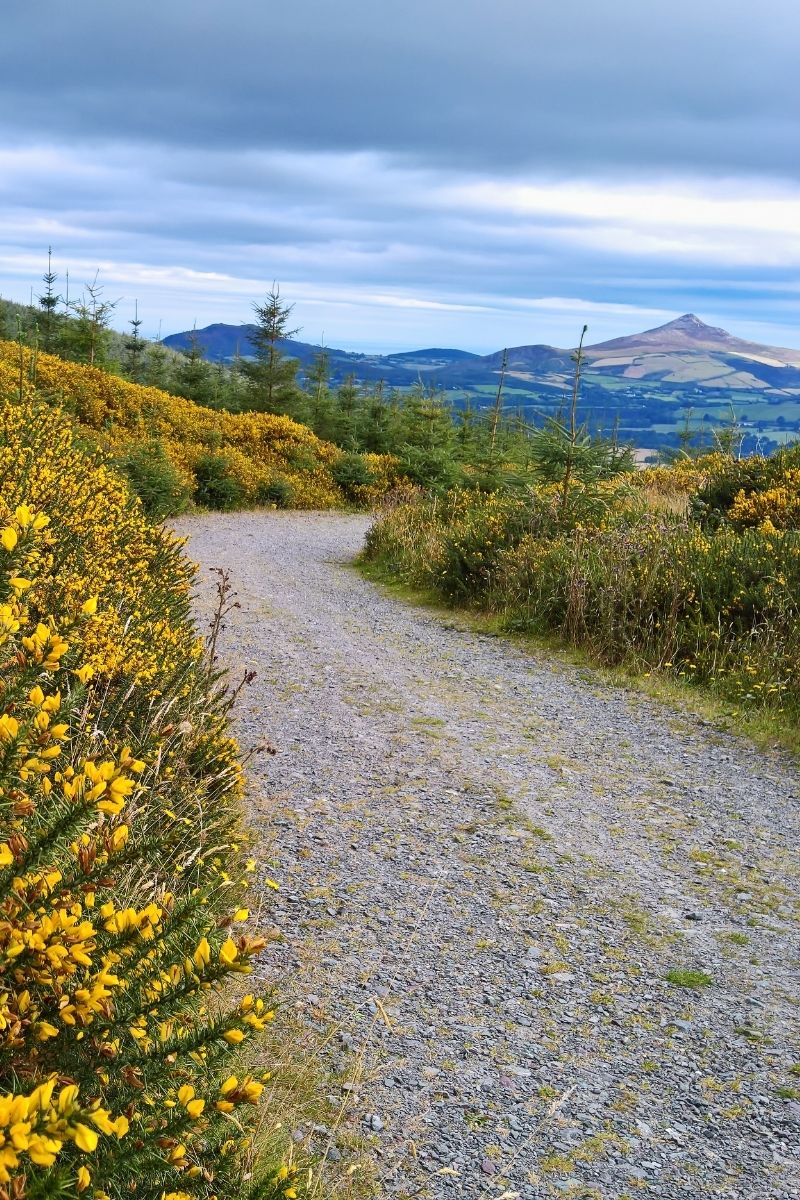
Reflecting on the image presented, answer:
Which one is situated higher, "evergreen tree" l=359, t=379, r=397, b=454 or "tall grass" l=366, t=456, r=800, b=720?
"evergreen tree" l=359, t=379, r=397, b=454

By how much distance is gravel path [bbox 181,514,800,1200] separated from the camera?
3.05 metres

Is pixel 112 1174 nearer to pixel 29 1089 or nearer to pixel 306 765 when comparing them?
pixel 29 1089

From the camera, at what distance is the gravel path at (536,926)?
3047 mm

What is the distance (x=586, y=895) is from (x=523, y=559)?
6.45 meters

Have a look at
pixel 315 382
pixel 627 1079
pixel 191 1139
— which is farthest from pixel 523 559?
pixel 315 382

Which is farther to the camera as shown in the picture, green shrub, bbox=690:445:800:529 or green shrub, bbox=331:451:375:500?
green shrub, bbox=331:451:375:500

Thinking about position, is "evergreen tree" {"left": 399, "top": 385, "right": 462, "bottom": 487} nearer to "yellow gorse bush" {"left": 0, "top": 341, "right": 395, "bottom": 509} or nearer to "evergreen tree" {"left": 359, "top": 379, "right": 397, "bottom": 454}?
"yellow gorse bush" {"left": 0, "top": 341, "right": 395, "bottom": 509}

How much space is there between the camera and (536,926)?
4.35 metres

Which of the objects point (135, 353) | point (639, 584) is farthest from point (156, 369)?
point (639, 584)

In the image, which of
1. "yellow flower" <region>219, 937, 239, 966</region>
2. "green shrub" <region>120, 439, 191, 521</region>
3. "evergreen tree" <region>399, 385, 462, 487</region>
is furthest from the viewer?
"evergreen tree" <region>399, 385, 462, 487</region>

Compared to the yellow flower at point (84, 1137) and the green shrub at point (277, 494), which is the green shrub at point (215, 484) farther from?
the yellow flower at point (84, 1137)

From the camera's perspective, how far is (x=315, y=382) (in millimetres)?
33188

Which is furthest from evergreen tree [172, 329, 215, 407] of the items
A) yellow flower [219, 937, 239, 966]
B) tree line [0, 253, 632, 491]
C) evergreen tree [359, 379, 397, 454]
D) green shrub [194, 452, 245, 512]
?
yellow flower [219, 937, 239, 966]

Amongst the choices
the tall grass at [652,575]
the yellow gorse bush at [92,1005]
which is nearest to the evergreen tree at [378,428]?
the tall grass at [652,575]
